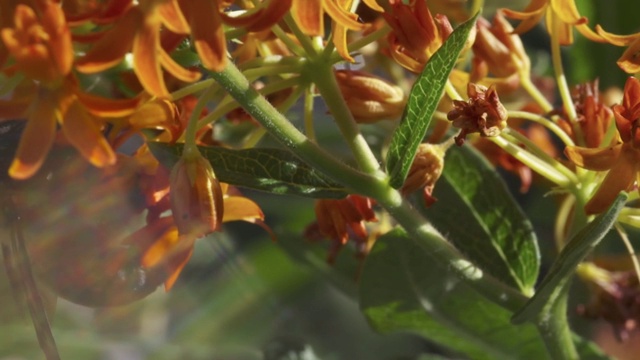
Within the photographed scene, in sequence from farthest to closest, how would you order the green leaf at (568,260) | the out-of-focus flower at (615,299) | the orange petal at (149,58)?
the out-of-focus flower at (615,299)
the green leaf at (568,260)
the orange petal at (149,58)

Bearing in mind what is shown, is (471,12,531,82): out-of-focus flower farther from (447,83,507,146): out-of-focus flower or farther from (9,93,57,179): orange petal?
(9,93,57,179): orange petal

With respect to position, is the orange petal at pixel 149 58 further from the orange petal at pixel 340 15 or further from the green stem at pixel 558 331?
the green stem at pixel 558 331

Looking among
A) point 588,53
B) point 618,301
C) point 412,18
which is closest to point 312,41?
point 412,18

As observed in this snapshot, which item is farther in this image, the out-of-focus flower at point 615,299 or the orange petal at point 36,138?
the out-of-focus flower at point 615,299

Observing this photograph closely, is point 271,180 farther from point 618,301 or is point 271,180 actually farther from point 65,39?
point 618,301

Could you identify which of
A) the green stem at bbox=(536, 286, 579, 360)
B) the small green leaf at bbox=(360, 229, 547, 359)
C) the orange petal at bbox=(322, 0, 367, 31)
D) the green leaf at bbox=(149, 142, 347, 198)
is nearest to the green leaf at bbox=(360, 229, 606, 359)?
the small green leaf at bbox=(360, 229, 547, 359)

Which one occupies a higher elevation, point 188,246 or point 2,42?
point 2,42

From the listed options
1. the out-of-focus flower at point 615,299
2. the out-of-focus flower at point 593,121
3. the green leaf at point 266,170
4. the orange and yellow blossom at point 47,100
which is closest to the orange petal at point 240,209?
the green leaf at point 266,170
